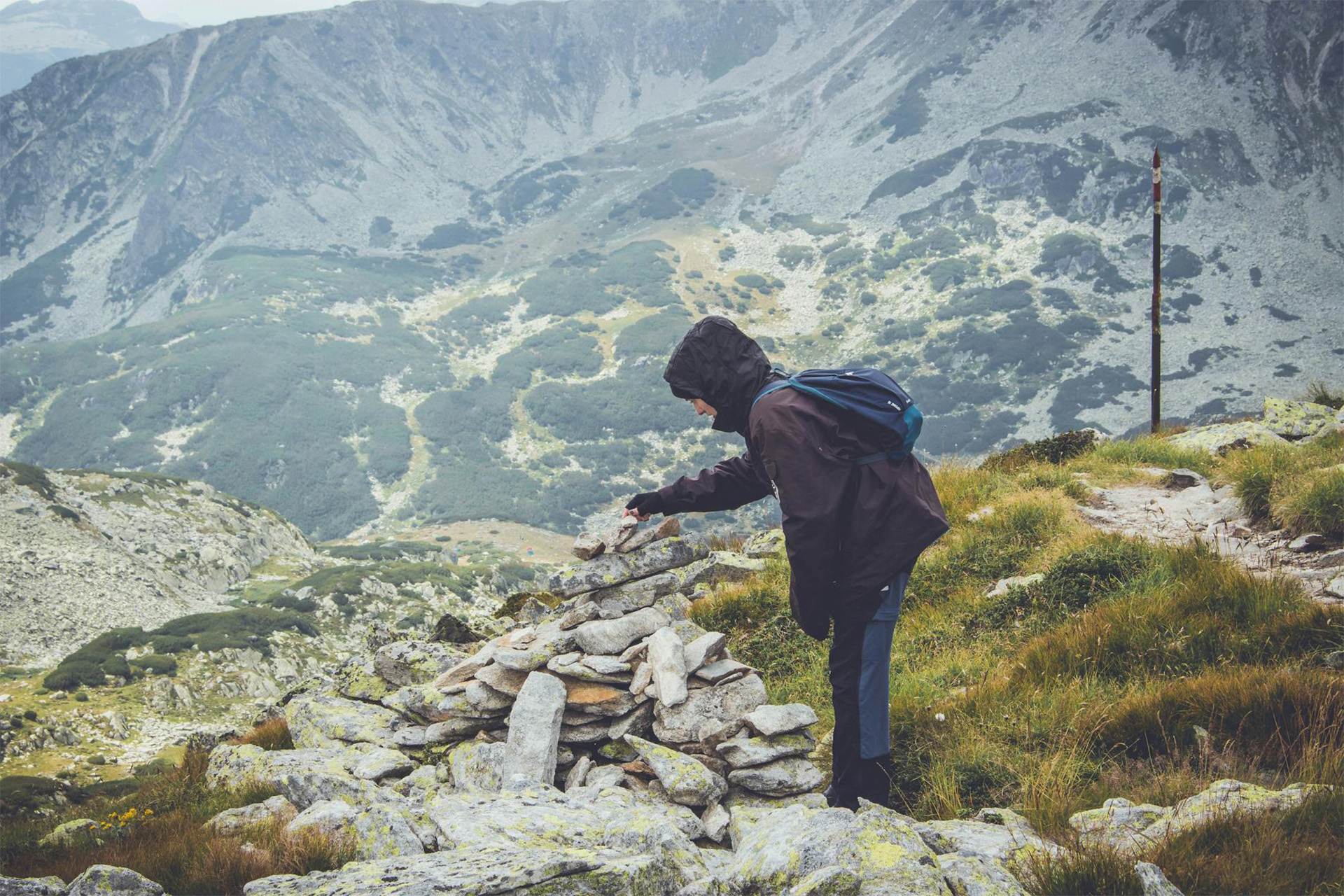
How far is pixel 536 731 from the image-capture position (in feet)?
21.7

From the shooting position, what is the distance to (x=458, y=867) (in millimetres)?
4004

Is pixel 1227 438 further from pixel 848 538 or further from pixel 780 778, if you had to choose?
pixel 848 538

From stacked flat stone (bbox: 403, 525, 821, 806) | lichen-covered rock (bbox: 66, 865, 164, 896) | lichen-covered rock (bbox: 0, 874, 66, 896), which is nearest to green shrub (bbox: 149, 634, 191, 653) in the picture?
stacked flat stone (bbox: 403, 525, 821, 806)

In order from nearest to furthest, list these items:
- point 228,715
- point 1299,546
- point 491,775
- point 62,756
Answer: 1. point 491,775
2. point 1299,546
3. point 62,756
4. point 228,715

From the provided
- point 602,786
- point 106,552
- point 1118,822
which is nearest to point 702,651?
point 602,786

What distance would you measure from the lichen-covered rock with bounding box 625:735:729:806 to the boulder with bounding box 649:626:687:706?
449 mm

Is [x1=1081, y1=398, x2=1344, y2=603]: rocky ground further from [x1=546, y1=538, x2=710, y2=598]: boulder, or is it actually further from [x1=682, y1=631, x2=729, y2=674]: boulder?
[x1=546, y1=538, x2=710, y2=598]: boulder

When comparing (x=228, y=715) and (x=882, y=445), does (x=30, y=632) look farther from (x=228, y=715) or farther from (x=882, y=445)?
(x=882, y=445)

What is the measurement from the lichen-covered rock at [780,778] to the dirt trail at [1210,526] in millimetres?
4850

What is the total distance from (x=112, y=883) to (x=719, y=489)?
4.76m

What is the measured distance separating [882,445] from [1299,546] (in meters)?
6.71

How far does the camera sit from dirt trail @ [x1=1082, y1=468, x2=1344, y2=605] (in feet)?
25.6

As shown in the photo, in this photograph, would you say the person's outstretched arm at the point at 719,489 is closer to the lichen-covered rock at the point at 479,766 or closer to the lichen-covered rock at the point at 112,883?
the lichen-covered rock at the point at 479,766

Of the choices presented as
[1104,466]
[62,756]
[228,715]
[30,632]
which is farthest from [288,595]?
[1104,466]
